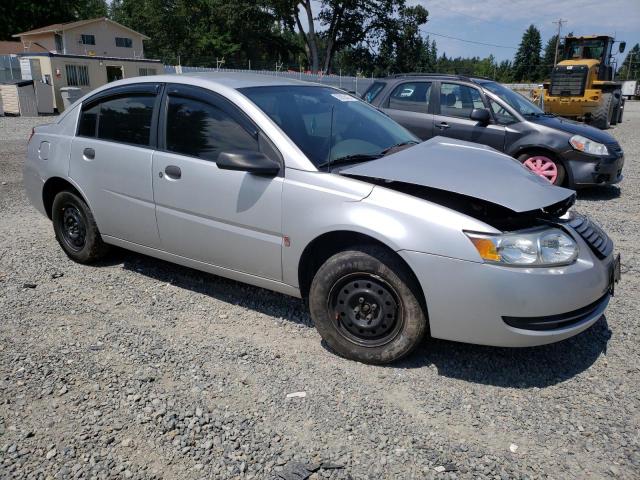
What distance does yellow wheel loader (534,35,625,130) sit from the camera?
17.3 metres

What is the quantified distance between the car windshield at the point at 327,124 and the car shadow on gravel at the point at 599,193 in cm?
494

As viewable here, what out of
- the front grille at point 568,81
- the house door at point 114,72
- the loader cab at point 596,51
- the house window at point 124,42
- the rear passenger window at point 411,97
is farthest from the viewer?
the house window at point 124,42

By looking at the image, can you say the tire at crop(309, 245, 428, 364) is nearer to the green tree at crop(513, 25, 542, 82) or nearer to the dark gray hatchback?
the dark gray hatchback

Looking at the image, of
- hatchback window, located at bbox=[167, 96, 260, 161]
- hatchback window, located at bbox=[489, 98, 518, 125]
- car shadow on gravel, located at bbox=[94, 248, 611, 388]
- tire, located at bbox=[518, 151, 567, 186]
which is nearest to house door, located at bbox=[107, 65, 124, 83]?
hatchback window, located at bbox=[489, 98, 518, 125]

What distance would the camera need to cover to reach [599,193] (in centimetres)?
822

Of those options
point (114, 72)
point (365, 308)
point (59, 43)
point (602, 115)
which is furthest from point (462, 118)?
point (59, 43)

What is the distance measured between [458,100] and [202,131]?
17.5ft

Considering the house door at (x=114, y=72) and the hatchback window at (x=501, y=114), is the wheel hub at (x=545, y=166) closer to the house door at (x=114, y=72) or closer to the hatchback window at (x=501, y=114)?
the hatchback window at (x=501, y=114)

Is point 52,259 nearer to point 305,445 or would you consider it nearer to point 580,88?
point 305,445

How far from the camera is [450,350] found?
3438mm

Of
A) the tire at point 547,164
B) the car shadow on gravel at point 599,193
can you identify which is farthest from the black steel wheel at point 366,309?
the car shadow on gravel at point 599,193

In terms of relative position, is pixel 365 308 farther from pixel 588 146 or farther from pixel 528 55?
pixel 528 55

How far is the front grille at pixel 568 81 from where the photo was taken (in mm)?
17688

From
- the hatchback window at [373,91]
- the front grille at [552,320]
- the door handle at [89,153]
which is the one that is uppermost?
the hatchback window at [373,91]
